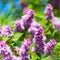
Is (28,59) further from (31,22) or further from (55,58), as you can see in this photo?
(31,22)

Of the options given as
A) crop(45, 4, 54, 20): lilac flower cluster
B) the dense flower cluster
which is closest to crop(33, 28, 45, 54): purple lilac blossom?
the dense flower cluster

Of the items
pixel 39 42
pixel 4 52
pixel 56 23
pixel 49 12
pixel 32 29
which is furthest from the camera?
pixel 56 23

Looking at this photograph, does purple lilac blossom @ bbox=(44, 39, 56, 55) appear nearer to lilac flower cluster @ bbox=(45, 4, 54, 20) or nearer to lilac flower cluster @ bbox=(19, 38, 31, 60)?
lilac flower cluster @ bbox=(19, 38, 31, 60)

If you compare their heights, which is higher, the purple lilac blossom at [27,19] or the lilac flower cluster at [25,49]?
the purple lilac blossom at [27,19]

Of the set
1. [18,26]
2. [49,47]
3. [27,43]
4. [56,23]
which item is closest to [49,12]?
[56,23]

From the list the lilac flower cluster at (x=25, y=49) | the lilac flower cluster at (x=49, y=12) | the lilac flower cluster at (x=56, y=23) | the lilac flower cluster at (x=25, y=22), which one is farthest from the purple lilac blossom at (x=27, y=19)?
the lilac flower cluster at (x=25, y=49)

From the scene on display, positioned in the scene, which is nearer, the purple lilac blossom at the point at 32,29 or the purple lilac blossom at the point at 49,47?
the purple lilac blossom at the point at 49,47

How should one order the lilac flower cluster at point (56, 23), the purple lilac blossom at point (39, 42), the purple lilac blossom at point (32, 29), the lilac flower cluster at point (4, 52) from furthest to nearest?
the lilac flower cluster at point (56, 23), the purple lilac blossom at point (32, 29), the purple lilac blossom at point (39, 42), the lilac flower cluster at point (4, 52)

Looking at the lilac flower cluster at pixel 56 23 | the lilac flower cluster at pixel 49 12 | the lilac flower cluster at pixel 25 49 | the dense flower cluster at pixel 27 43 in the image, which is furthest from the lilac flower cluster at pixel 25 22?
the lilac flower cluster at pixel 25 49

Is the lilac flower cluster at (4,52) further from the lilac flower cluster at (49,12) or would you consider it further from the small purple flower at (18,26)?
the lilac flower cluster at (49,12)

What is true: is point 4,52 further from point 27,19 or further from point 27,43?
point 27,19

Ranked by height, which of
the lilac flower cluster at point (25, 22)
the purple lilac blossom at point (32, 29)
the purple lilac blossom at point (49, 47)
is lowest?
the purple lilac blossom at point (49, 47)

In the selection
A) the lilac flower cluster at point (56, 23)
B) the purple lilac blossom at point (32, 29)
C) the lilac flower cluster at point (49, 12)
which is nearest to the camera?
the purple lilac blossom at point (32, 29)

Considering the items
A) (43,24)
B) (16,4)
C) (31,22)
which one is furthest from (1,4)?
(31,22)
